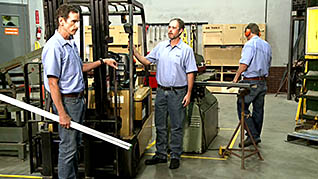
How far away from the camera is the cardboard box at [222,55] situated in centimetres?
1166

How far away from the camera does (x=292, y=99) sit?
10359 millimetres

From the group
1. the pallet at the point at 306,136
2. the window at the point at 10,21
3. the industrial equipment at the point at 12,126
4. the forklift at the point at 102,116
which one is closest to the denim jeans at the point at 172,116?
the forklift at the point at 102,116

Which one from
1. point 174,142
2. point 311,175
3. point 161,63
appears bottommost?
point 311,175

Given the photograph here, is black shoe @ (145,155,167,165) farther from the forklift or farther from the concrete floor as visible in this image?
the forklift

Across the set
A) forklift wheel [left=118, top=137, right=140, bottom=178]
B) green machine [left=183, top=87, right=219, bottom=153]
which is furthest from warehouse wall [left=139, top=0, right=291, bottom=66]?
forklift wheel [left=118, top=137, right=140, bottom=178]

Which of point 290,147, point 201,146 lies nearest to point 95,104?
point 201,146

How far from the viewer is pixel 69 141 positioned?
3.23 m

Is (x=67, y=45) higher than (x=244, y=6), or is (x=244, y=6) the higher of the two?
(x=244, y=6)

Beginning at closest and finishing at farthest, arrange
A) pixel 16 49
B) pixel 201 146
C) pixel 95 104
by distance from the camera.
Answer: pixel 95 104, pixel 201 146, pixel 16 49

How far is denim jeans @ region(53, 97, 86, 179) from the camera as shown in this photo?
320 cm

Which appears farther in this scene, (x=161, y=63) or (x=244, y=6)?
(x=244, y=6)

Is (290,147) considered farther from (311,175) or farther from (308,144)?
(311,175)

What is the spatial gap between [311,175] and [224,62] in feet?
25.5

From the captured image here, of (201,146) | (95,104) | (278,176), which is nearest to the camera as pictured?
(95,104)
